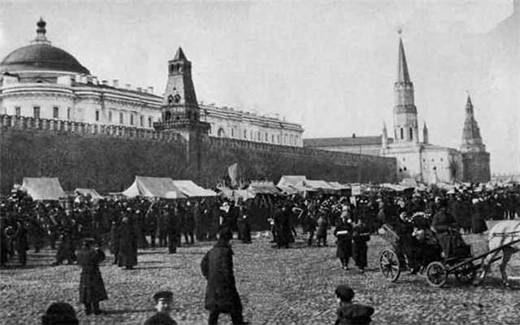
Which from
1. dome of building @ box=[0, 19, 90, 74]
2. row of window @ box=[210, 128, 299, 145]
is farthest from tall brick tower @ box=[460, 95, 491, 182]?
dome of building @ box=[0, 19, 90, 74]

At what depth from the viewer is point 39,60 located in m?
60.9

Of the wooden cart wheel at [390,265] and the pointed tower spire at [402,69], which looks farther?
the pointed tower spire at [402,69]

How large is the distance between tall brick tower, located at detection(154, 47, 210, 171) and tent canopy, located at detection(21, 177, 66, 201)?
19.6m

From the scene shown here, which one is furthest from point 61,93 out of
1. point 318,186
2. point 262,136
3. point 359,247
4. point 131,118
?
point 359,247

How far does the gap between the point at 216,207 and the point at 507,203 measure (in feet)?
53.4

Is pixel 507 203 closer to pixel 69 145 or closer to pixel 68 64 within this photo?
pixel 69 145

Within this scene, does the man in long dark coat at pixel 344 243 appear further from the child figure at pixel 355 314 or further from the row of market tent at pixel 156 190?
the row of market tent at pixel 156 190

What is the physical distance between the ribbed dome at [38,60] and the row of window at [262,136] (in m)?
23.2

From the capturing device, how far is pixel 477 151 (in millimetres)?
113812

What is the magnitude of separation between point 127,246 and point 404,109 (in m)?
109

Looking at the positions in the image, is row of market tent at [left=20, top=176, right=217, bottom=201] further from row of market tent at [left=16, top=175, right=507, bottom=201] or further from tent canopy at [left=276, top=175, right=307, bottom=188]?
tent canopy at [left=276, top=175, right=307, bottom=188]

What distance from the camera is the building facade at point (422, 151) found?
347 ft

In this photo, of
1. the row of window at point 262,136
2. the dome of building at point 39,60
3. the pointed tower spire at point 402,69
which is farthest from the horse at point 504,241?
the pointed tower spire at point 402,69

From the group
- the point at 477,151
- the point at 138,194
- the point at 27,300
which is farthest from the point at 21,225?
the point at 477,151
